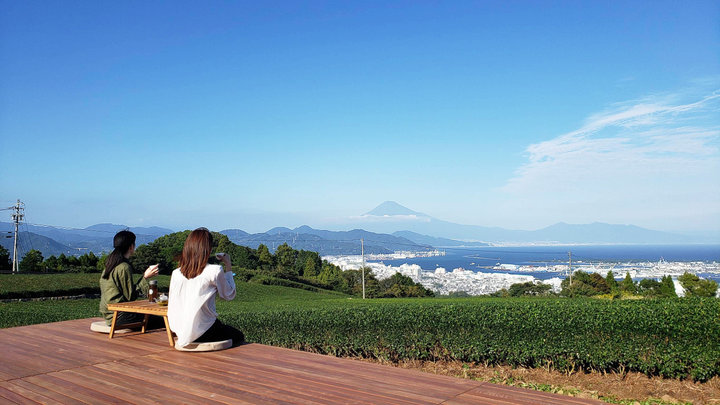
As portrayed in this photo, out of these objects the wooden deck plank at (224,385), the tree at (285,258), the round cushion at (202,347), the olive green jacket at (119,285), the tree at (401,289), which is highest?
the olive green jacket at (119,285)

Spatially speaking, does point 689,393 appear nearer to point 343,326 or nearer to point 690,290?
point 343,326

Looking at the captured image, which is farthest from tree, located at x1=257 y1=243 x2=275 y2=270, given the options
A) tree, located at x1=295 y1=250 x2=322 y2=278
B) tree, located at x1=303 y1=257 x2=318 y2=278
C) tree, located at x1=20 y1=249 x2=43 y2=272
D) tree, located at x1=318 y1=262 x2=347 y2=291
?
tree, located at x1=20 y1=249 x2=43 y2=272

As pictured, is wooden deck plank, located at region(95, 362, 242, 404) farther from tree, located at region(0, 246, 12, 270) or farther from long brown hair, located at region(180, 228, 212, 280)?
tree, located at region(0, 246, 12, 270)

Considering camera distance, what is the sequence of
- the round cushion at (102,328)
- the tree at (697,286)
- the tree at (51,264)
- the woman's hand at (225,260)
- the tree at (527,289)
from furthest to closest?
1. the tree at (51,264)
2. the tree at (527,289)
3. the tree at (697,286)
4. the round cushion at (102,328)
5. the woman's hand at (225,260)

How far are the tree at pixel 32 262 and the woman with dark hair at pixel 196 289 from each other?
1433 inches

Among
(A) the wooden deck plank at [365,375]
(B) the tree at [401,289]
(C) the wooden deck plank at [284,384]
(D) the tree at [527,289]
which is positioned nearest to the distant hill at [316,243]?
(B) the tree at [401,289]

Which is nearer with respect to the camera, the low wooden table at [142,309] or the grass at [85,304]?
the low wooden table at [142,309]

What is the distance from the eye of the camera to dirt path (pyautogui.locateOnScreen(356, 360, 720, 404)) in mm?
6009

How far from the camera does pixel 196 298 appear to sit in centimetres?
423

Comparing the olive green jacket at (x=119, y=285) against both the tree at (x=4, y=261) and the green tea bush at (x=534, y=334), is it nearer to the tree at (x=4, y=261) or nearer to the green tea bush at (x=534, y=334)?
the green tea bush at (x=534, y=334)

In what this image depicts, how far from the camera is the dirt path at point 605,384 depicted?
6009mm

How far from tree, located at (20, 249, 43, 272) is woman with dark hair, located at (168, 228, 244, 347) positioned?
36.4 metres

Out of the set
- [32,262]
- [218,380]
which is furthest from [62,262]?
[218,380]

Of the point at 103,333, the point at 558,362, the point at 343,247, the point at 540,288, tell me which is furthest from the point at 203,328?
the point at 343,247
